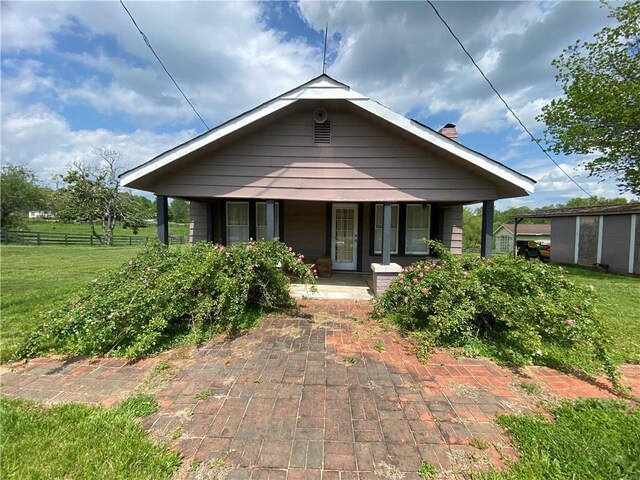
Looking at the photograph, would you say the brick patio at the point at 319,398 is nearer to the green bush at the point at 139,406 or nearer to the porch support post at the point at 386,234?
the green bush at the point at 139,406

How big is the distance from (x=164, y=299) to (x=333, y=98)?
178 inches

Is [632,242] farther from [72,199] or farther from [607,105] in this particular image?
[72,199]

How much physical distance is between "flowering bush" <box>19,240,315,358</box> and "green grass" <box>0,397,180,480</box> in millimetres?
1003

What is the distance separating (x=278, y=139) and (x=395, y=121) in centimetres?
238

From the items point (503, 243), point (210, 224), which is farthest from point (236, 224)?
point (503, 243)

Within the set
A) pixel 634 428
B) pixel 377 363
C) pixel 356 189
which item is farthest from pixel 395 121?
pixel 634 428

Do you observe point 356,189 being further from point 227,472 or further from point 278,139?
point 227,472

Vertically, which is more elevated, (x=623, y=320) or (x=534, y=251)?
(x=534, y=251)

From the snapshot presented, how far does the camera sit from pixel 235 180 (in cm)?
584

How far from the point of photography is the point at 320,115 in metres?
5.79

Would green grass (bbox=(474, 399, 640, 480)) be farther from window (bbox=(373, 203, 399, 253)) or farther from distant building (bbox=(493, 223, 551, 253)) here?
distant building (bbox=(493, 223, 551, 253))

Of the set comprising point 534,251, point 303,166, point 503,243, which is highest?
point 303,166

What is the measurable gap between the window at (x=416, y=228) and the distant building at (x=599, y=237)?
38.8 ft

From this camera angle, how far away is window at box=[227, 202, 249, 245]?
26.6 feet
